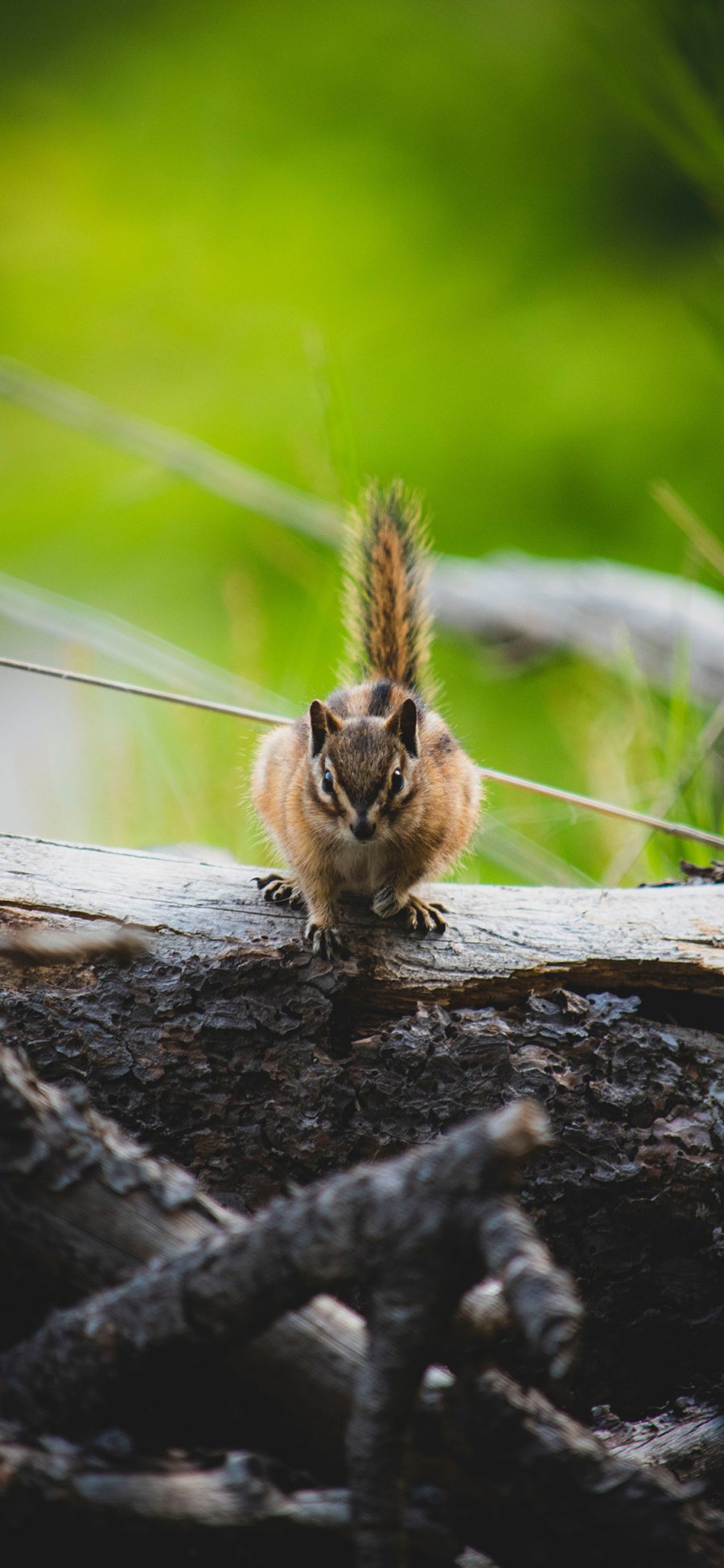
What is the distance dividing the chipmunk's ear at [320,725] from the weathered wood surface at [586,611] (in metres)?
0.91

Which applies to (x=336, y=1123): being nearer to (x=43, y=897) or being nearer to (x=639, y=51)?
(x=43, y=897)

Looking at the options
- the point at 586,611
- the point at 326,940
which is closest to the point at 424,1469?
the point at 326,940

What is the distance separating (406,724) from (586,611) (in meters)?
1.13

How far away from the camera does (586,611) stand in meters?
2.28

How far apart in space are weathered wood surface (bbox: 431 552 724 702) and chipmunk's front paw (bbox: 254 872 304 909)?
997 millimetres

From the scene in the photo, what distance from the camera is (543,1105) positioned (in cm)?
96

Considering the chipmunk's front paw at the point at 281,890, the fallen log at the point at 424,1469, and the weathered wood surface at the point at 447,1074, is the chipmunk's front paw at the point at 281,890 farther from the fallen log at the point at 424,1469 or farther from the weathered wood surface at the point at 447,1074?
the fallen log at the point at 424,1469

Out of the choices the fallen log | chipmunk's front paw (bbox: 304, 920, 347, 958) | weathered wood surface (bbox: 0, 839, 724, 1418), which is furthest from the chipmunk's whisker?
the fallen log

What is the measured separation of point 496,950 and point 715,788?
1.09 metres

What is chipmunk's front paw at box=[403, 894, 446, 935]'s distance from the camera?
44.4 inches

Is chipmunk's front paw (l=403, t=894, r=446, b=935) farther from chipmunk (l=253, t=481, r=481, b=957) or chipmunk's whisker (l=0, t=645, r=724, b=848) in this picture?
chipmunk's whisker (l=0, t=645, r=724, b=848)

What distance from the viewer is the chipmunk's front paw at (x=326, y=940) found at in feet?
3.42

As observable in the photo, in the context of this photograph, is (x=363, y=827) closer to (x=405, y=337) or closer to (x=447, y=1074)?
(x=447, y=1074)

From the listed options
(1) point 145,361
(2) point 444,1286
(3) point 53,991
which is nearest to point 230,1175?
(3) point 53,991
